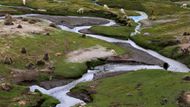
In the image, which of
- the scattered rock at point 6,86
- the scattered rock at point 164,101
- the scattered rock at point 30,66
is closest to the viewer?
the scattered rock at point 164,101

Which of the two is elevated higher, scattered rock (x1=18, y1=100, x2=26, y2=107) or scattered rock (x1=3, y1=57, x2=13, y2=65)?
scattered rock (x1=3, y1=57, x2=13, y2=65)

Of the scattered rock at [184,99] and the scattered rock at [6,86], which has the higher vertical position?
the scattered rock at [184,99]

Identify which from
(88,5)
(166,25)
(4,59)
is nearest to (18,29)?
(4,59)

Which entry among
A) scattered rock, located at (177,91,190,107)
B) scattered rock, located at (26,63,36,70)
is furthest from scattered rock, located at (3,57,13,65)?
scattered rock, located at (177,91,190,107)

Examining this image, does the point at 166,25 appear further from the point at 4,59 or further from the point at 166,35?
the point at 4,59

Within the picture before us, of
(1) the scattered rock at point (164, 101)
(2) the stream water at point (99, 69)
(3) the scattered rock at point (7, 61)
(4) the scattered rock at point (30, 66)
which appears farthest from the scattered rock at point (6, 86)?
(1) the scattered rock at point (164, 101)

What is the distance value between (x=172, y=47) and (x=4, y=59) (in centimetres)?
4311

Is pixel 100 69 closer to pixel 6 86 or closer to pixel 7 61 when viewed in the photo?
pixel 7 61

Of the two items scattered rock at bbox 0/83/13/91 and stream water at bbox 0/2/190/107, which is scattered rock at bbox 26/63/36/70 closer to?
stream water at bbox 0/2/190/107

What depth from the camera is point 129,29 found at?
136 metres

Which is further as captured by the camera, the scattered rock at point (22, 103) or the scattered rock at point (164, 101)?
the scattered rock at point (22, 103)

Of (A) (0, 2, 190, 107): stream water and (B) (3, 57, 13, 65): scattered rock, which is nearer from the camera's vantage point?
(A) (0, 2, 190, 107): stream water

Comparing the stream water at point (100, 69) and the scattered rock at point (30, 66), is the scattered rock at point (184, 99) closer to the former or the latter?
the stream water at point (100, 69)

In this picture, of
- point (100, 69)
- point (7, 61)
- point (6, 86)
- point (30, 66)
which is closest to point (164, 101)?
point (6, 86)
